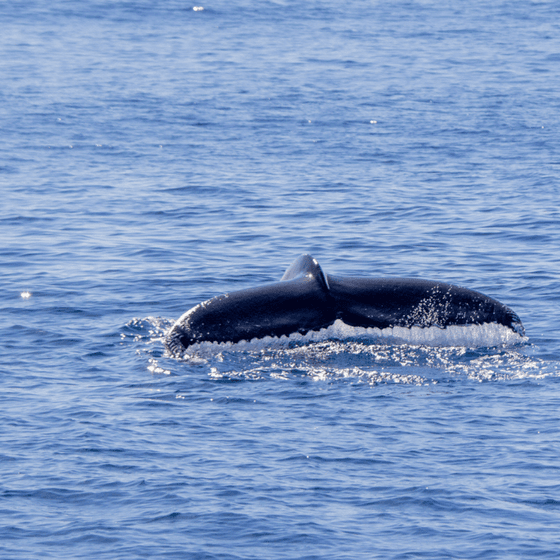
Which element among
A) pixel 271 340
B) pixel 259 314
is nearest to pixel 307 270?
pixel 259 314

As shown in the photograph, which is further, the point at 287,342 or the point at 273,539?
the point at 287,342

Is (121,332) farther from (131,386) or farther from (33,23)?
(33,23)

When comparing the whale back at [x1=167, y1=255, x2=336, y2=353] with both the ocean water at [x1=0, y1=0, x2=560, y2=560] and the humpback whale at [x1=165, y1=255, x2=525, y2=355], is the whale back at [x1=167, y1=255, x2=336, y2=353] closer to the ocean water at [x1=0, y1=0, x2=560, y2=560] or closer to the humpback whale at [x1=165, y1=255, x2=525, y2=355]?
the humpback whale at [x1=165, y1=255, x2=525, y2=355]

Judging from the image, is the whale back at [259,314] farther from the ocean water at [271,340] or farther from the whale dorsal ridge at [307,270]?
the ocean water at [271,340]

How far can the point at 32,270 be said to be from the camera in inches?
705

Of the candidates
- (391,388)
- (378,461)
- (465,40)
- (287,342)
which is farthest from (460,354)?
(465,40)

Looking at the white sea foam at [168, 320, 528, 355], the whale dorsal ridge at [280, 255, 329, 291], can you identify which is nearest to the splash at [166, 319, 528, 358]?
the white sea foam at [168, 320, 528, 355]

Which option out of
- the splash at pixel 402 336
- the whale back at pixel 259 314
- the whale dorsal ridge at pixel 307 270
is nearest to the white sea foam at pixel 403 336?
the splash at pixel 402 336

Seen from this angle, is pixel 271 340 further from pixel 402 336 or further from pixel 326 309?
pixel 402 336

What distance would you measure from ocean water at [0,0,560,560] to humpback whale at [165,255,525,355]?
24 centimetres

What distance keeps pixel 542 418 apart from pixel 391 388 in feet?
5.87

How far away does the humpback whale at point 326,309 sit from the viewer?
12492mm

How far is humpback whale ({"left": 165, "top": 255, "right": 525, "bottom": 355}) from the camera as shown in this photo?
1249 cm

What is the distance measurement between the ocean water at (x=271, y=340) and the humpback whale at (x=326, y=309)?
0.24 meters
